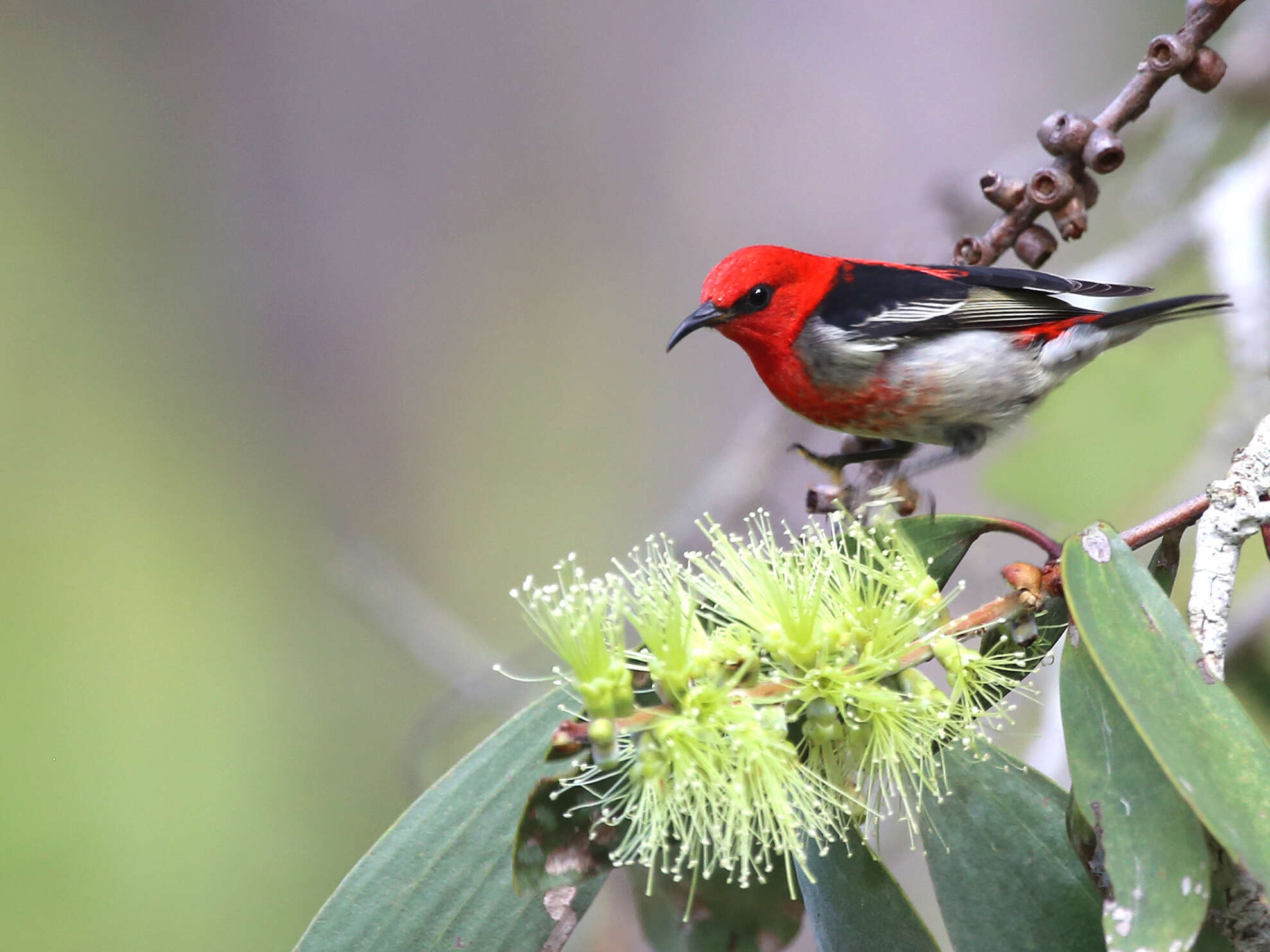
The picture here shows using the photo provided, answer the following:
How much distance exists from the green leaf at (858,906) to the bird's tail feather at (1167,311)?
1295 mm

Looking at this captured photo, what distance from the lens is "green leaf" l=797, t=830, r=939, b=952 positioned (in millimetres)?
1292

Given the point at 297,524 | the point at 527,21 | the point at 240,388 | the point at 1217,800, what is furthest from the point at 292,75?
the point at 1217,800

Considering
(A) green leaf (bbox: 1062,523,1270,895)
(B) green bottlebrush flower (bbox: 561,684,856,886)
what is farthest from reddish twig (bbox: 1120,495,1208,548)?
(B) green bottlebrush flower (bbox: 561,684,856,886)

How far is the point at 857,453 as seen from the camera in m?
2.46

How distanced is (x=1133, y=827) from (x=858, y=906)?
0.36m

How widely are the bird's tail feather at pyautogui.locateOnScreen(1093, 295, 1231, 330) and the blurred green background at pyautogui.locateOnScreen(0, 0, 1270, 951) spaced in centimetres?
195

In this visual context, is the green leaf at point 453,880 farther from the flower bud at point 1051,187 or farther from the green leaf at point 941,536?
the flower bud at point 1051,187

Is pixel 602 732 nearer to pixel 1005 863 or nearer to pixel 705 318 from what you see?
pixel 1005 863

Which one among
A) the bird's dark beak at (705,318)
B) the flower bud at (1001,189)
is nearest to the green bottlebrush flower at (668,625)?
the flower bud at (1001,189)

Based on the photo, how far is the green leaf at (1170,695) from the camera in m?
1.00

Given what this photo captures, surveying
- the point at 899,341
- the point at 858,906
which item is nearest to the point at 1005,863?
the point at 858,906

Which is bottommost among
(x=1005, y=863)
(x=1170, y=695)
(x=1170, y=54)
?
(x=1005, y=863)

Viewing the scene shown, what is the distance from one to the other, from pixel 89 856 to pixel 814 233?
3.67 metres

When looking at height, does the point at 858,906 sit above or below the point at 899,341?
below
